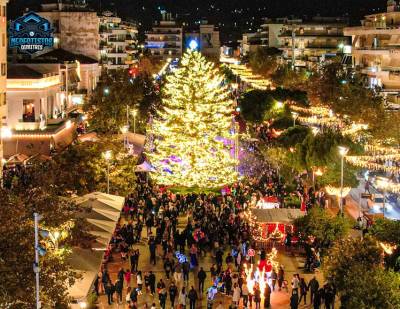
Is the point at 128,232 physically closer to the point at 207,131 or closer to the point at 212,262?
the point at 212,262

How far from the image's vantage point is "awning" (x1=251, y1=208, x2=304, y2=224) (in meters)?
32.2

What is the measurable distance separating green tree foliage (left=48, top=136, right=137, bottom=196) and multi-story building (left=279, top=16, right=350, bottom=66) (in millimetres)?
83303

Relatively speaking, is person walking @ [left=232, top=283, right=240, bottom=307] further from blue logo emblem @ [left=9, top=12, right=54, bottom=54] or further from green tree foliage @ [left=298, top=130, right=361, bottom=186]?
blue logo emblem @ [left=9, top=12, right=54, bottom=54]

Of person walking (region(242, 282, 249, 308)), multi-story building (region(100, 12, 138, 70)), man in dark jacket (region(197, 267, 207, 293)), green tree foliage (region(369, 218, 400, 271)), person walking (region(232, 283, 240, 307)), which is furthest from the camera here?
multi-story building (region(100, 12, 138, 70))

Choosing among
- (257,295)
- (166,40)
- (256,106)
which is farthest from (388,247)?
(166,40)

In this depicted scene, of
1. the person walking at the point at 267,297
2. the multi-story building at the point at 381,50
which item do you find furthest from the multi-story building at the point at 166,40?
the person walking at the point at 267,297

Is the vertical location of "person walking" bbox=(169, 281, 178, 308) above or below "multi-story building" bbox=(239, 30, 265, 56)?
below

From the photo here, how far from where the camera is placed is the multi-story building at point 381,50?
69.7 meters

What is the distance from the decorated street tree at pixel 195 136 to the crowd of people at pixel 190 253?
3.95 ft

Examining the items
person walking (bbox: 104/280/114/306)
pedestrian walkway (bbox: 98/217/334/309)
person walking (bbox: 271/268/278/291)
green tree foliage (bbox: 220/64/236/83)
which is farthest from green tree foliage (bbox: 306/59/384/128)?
green tree foliage (bbox: 220/64/236/83)

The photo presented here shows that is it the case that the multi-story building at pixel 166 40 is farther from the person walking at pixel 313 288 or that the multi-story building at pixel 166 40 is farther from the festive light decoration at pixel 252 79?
the person walking at pixel 313 288

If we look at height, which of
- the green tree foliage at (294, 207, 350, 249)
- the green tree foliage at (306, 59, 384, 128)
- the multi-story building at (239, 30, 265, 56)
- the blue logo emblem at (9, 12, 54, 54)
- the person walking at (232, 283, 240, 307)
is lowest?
the person walking at (232, 283, 240, 307)

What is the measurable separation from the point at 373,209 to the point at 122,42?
8337cm

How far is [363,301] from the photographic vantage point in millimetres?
18406
